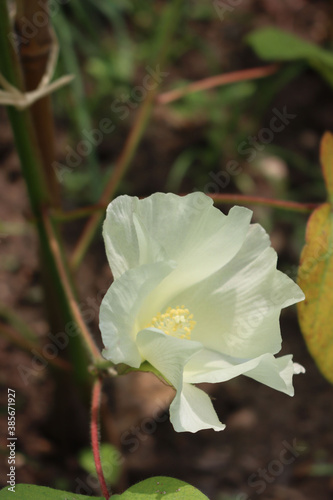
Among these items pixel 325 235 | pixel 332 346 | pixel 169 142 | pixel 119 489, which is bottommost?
pixel 119 489

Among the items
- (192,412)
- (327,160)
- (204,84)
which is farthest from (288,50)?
(192,412)

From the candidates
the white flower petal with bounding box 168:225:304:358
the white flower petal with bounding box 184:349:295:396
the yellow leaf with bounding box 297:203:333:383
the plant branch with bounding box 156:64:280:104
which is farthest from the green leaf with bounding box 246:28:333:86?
the white flower petal with bounding box 184:349:295:396

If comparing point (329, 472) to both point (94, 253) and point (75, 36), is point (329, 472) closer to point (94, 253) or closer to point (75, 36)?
point (94, 253)

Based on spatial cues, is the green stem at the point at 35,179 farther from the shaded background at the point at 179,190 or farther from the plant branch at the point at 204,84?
the plant branch at the point at 204,84

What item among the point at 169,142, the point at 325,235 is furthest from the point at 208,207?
the point at 169,142
